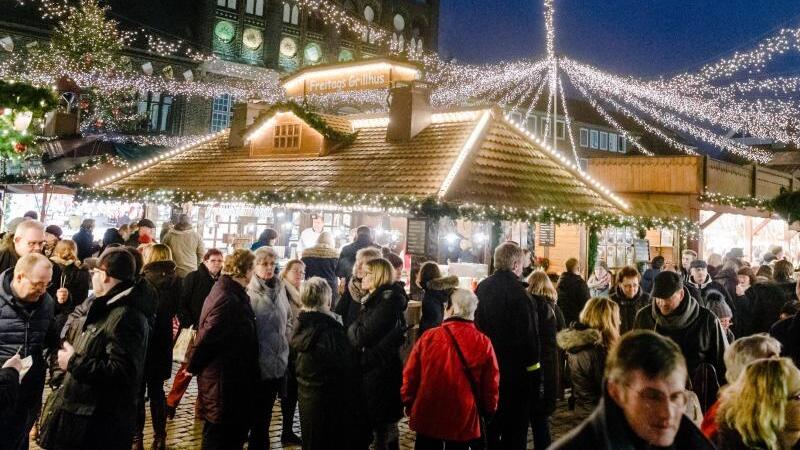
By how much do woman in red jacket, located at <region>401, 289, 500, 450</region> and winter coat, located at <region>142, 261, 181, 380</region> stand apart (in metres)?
2.74

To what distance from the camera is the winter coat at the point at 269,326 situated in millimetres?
5254

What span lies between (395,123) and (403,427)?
8462mm

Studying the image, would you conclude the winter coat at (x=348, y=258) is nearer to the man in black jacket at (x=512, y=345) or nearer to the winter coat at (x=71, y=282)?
the winter coat at (x=71, y=282)

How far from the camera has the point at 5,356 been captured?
4.01 metres

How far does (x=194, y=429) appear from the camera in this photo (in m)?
6.49

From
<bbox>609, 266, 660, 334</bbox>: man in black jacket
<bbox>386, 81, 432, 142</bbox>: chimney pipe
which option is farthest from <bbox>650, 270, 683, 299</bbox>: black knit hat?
<bbox>386, 81, 432, 142</bbox>: chimney pipe

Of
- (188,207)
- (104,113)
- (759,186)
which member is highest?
(104,113)

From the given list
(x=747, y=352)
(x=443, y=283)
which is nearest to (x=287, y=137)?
(x=443, y=283)

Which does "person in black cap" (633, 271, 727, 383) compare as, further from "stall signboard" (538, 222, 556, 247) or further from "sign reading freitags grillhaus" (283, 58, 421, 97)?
"stall signboard" (538, 222, 556, 247)

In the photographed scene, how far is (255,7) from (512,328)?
3161 cm

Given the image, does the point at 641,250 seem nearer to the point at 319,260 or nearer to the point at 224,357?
the point at 319,260

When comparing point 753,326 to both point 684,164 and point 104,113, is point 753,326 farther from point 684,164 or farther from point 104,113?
point 104,113

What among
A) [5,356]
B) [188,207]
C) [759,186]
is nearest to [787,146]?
[759,186]

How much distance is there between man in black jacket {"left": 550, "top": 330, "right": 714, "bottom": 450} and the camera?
6.88ft
